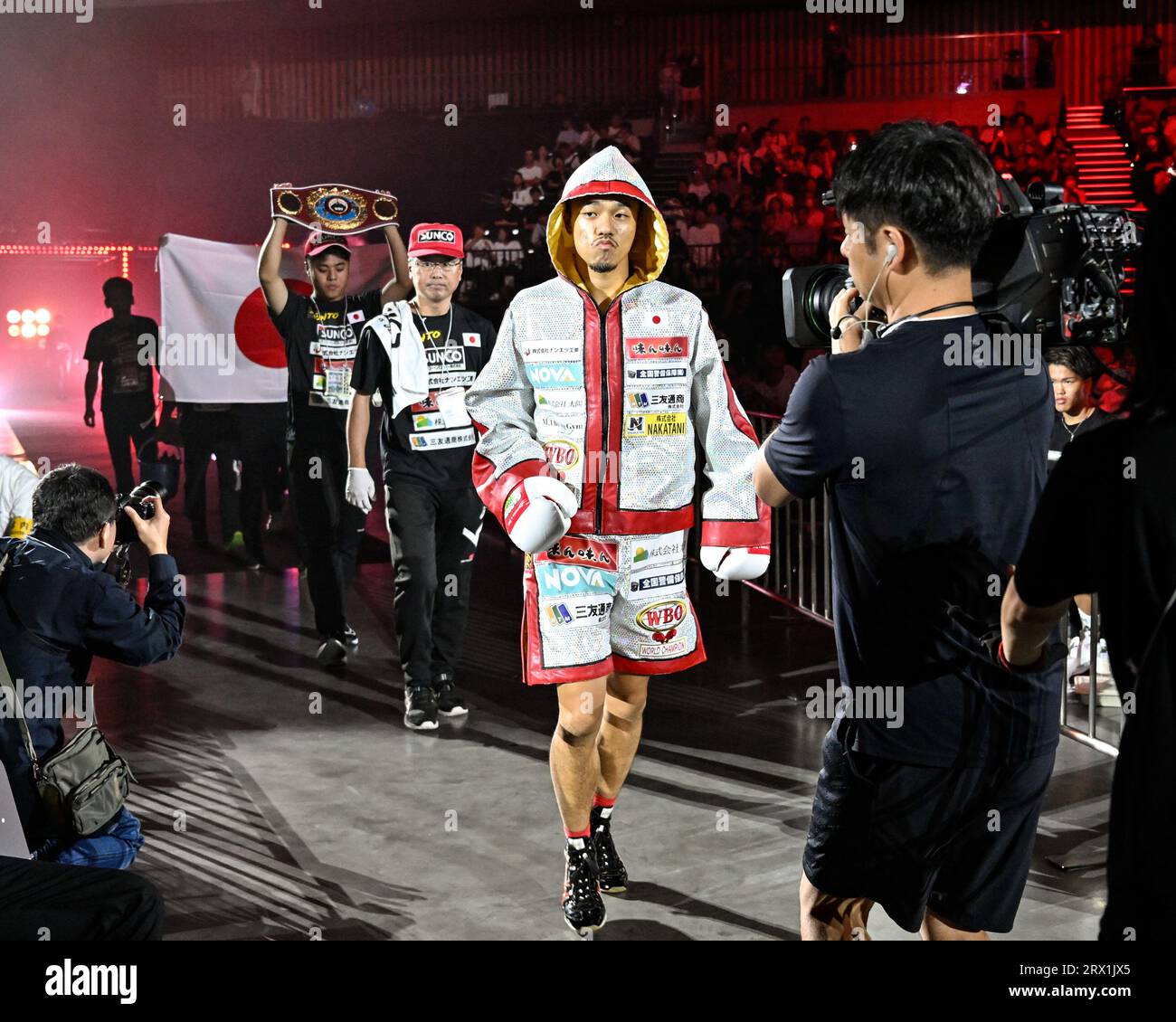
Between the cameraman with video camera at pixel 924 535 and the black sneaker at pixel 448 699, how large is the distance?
11.0 feet

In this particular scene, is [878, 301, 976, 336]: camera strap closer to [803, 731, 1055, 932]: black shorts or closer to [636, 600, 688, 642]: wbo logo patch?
[803, 731, 1055, 932]: black shorts

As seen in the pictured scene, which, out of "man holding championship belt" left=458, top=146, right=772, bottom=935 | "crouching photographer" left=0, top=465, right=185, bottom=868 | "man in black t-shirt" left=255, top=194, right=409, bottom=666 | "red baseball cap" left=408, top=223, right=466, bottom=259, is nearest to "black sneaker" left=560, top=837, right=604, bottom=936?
"man holding championship belt" left=458, top=146, right=772, bottom=935

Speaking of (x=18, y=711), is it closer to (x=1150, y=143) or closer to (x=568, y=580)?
(x=568, y=580)

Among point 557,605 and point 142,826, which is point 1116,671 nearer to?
point 557,605

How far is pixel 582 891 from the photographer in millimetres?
3584

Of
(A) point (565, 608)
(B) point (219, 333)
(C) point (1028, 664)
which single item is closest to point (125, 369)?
(B) point (219, 333)

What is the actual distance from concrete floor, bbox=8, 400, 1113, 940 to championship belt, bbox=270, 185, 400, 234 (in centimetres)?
223

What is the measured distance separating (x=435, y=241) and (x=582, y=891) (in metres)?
2.96

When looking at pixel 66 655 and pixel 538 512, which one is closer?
pixel 66 655

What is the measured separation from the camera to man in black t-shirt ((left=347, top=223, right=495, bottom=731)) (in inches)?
219

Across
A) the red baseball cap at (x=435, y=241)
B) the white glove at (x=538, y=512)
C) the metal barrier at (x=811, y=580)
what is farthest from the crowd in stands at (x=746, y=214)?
the white glove at (x=538, y=512)

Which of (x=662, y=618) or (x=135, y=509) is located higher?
(x=135, y=509)

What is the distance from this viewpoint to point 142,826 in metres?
4.39
